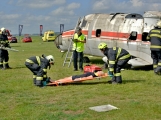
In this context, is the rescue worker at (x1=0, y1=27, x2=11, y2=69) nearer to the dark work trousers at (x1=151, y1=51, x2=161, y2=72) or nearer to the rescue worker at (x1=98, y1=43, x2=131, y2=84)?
the rescue worker at (x1=98, y1=43, x2=131, y2=84)

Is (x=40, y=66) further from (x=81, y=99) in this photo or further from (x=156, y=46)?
(x=156, y=46)

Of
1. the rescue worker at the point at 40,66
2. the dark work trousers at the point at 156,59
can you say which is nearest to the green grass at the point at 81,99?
the rescue worker at the point at 40,66

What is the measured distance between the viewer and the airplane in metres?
15.6

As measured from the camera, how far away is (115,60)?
459 inches

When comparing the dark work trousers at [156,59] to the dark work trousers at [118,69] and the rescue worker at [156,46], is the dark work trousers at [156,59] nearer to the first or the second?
the rescue worker at [156,46]

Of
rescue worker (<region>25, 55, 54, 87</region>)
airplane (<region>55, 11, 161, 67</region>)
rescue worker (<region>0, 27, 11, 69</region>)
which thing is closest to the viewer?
rescue worker (<region>25, 55, 54, 87</region>)

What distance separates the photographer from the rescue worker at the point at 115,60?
37.9 ft

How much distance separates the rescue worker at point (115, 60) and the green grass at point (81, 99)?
0.43 metres

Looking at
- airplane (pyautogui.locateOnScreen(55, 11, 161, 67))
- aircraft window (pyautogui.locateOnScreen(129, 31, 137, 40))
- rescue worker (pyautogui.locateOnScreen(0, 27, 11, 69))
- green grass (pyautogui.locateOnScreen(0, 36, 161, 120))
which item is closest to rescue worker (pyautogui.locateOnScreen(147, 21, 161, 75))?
green grass (pyautogui.locateOnScreen(0, 36, 161, 120))

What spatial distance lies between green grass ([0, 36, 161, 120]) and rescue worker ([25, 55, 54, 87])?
0.33 m

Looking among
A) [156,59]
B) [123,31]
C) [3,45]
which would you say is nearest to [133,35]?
[123,31]

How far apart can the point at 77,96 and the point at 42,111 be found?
1.98m

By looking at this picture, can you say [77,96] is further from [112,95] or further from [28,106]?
[28,106]

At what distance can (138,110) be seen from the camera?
802cm
